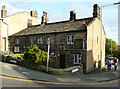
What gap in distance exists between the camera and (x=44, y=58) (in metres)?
13.2

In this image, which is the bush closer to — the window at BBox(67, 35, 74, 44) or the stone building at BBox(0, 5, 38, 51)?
the window at BBox(67, 35, 74, 44)

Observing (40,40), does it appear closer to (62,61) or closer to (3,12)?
(62,61)

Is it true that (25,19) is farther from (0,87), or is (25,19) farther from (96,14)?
(0,87)

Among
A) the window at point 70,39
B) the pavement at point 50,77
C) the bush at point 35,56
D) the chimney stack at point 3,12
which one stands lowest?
the pavement at point 50,77

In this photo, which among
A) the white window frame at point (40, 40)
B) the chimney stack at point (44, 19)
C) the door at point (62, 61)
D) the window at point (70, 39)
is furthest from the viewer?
the chimney stack at point (44, 19)

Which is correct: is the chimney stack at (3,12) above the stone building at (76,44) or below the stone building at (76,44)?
above

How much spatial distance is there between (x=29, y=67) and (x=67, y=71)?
508cm

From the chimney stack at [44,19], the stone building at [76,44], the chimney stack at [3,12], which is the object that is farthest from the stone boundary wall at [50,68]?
the chimney stack at [3,12]

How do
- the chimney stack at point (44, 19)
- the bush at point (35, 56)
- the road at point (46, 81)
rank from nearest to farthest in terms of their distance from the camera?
the road at point (46, 81)
the bush at point (35, 56)
the chimney stack at point (44, 19)

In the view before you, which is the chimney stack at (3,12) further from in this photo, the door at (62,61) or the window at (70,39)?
the door at (62,61)

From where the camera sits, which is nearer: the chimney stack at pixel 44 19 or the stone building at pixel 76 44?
the stone building at pixel 76 44

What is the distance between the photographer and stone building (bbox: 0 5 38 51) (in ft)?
74.4

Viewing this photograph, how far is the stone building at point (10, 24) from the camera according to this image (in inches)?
892

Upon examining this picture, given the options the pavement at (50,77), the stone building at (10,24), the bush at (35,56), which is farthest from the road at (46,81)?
the stone building at (10,24)
